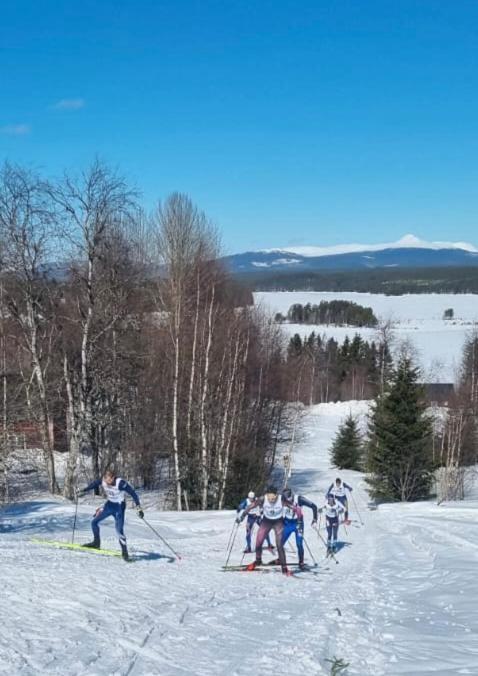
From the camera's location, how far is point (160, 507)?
30.9 metres

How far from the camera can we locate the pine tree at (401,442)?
37.3m

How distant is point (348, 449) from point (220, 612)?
44.3m

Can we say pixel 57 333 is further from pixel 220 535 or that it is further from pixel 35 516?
pixel 220 535

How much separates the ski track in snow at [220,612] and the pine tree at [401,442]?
18.1 metres

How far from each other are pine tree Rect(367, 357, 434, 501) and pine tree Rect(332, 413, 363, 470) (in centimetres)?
1450

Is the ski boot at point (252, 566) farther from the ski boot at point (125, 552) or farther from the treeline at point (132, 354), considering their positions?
the treeline at point (132, 354)

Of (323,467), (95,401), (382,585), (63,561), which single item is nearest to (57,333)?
(95,401)

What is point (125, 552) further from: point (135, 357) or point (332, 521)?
point (135, 357)

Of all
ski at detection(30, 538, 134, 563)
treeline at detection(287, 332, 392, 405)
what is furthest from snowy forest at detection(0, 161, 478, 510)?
treeline at detection(287, 332, 392, 405)

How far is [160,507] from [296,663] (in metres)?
23.9

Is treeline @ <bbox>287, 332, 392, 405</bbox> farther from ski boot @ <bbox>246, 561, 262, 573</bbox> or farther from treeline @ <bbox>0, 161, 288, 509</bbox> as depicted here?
ski boot @ <bbox>246, 561, 262, 573</bbox>

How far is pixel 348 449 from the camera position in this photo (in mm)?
53188

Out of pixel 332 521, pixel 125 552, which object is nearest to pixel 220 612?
pixel 125 552

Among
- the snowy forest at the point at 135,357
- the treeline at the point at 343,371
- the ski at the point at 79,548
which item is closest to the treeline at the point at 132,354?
the snowy forest at the point at 135,357
